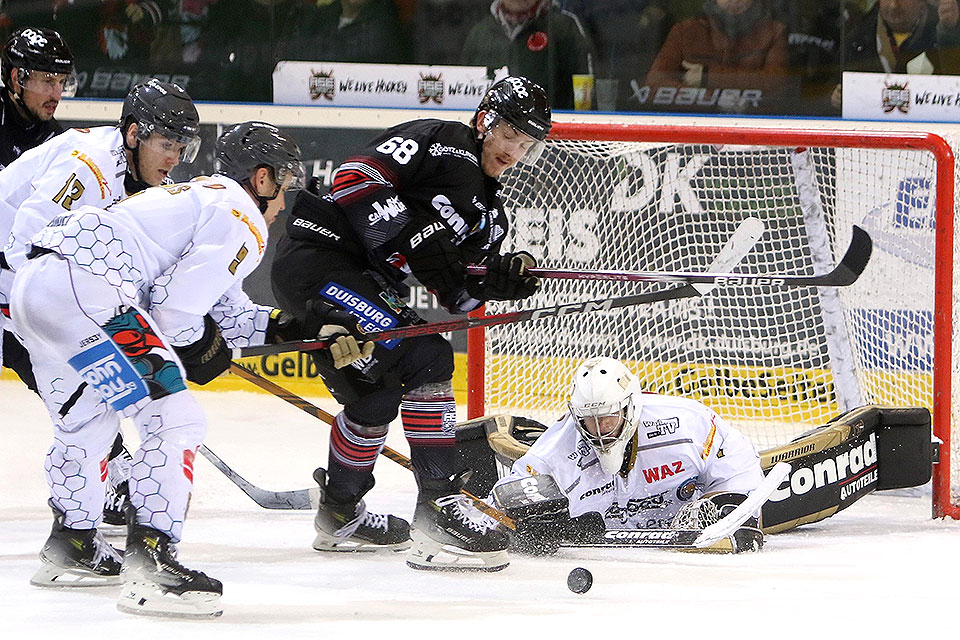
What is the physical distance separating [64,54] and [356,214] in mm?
940

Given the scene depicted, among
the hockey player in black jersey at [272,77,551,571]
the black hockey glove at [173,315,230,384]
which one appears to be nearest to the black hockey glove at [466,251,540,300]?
the hockey player in black jersey at [272,77,551,571]

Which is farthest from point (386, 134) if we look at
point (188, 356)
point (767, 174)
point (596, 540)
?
point (767, 174)

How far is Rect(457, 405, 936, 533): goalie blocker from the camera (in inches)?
141

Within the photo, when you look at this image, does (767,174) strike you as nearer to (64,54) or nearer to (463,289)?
(463,289)

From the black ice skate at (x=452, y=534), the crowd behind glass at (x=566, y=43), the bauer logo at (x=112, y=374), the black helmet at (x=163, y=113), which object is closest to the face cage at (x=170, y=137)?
the black helmet at (x=163, y=113)

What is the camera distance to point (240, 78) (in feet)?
19.4

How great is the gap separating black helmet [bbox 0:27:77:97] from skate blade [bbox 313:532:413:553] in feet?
4.48

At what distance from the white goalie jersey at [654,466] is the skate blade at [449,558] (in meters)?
0.34

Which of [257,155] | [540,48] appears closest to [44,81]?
[257,155]

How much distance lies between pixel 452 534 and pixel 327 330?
0.54 metres

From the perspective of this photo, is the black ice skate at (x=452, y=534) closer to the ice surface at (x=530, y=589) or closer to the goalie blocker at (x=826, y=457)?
the ice surface at (x=530, y=589)

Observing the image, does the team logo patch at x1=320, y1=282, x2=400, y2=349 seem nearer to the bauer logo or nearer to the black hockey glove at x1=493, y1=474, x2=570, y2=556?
the black hockey glove at x1=493, y1=474, x2=570, y2=556

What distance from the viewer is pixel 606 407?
3.20 meters

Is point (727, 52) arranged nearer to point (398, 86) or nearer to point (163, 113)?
point (398, 86)
